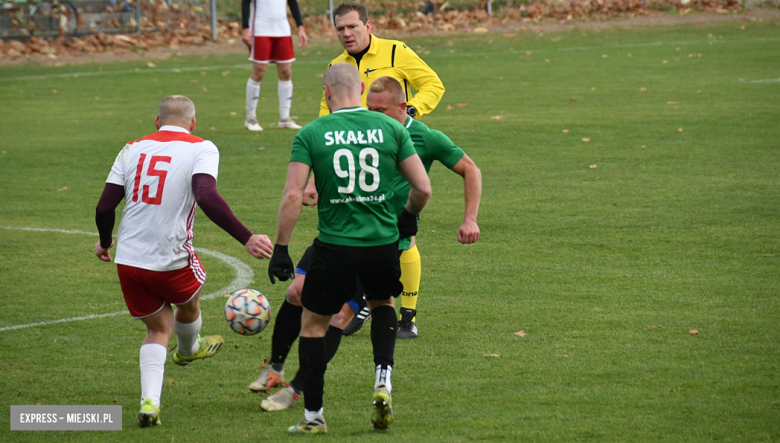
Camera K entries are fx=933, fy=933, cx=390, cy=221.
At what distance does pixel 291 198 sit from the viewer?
4.62 metres

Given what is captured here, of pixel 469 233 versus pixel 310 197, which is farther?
pixel 310 197

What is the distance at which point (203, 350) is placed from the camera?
5.79 meters

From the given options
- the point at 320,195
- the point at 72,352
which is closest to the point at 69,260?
the point at 72,352

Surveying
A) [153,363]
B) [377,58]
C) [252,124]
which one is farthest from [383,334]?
[252,124]

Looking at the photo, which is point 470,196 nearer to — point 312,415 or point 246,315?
point 246,315

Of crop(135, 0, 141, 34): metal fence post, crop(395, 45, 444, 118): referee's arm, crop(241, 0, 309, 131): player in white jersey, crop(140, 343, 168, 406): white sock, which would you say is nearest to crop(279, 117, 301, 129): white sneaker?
crop(241, 0, 309, 131): player in white jersey

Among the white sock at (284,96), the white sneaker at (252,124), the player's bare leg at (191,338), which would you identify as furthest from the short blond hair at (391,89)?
the white sneaker at (252,124)

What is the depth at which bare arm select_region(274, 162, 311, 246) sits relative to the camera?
4.61m

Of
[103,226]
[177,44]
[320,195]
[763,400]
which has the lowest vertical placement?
[177,44]

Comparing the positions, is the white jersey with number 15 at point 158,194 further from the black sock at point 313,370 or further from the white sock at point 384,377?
the white sock at point 384,377

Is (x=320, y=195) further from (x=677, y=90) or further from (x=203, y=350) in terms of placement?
(x=677, y=90)

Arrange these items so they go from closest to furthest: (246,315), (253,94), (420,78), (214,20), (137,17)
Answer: (246,315) < (420,78) < (253,94) < (137,17) < (214,20)

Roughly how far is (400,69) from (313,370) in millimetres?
3458

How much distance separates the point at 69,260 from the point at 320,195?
4747 millimetres
